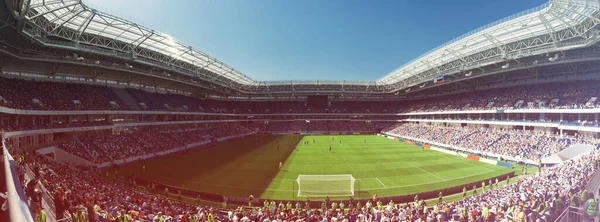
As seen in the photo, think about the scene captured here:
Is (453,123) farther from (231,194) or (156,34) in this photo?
(156,34)

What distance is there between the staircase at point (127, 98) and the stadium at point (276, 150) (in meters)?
0.30

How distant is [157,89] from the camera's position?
168 ft

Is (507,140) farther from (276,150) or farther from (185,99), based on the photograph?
(185,99)

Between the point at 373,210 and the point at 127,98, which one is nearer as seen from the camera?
the point at 373,210

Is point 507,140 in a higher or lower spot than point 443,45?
lower

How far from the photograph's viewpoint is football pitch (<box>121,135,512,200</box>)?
23062 mm

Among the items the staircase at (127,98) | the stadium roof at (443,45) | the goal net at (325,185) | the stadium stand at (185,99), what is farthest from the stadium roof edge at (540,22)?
the staircase at (127,98)

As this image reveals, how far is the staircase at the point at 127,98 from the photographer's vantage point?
3988cm

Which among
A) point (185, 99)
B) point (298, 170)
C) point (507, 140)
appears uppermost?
point (185, 99)

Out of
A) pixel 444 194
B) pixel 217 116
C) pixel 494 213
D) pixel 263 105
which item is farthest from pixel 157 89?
pixel 494 213

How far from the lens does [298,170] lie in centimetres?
2972

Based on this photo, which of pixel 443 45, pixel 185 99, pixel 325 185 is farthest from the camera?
pixel 185 99

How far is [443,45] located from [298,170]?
28.8 m

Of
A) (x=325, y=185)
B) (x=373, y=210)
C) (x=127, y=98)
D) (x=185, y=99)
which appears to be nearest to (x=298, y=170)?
(x=325, y=185)
